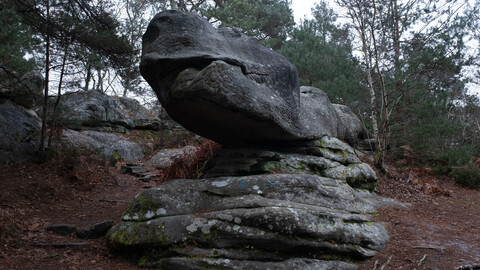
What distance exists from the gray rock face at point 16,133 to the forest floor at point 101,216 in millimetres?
446

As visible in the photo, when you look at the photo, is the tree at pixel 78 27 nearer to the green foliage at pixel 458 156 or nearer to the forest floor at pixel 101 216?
the forest floor at pixel 101 216

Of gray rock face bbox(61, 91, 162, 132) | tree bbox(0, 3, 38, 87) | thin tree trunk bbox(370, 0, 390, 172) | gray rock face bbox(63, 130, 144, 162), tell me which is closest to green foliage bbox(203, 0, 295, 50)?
gray rock face bbox(61, 91, 162, 132)

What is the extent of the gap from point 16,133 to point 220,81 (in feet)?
24.6

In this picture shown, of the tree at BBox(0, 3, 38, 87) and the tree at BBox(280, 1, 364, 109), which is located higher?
the tree at BBox(280, 1, 364, 109)

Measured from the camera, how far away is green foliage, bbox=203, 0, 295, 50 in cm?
1822

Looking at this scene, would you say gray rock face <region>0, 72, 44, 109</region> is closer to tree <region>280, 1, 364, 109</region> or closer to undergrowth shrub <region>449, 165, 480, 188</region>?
tree <region>280, 1, 364, 109</region>

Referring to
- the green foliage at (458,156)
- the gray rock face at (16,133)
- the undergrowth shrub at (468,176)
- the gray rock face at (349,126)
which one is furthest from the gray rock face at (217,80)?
the green foliage at (458,156)

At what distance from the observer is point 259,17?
82.7ft

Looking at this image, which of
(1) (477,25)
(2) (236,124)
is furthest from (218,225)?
(1) (477,25)

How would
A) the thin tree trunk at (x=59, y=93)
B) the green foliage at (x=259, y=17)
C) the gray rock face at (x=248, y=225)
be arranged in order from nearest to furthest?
the gray rock face at (x=248, y=225) < the thin tree trunk at (x=59, y=93) < the green foliage at (x=259, y=17)

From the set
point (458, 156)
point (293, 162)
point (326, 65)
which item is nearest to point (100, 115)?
point (326, 65)

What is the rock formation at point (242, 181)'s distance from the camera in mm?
4961

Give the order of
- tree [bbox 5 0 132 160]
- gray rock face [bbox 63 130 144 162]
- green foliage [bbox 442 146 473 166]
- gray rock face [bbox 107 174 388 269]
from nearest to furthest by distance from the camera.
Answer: gray rock face [bbox 107 174 388 269] < tree [bbox 5 0 132 160] < gray rock face [bbox 63 130 144 162] < green foliage [bbox 442 146 473 166]

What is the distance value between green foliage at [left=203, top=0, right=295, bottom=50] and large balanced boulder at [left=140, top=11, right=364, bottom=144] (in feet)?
37.7
